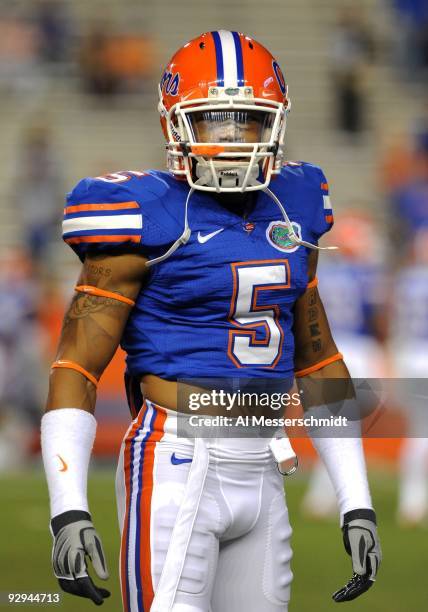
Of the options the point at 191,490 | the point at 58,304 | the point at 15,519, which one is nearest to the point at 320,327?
→ the point at 191,490

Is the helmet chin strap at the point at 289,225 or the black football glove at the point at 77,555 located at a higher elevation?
the helmet chin strap at the point at 289,225

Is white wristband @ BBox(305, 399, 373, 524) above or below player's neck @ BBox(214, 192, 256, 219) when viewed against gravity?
below

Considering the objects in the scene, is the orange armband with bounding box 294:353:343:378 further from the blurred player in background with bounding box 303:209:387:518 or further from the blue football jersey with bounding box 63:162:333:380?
the blurred player in background with bounding box 303:209:387:518

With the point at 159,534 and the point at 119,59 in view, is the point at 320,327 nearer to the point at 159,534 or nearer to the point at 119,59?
the point at 159,534

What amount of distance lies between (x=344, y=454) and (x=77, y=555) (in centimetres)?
70

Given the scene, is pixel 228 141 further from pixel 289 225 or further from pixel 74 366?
pixel 74 366

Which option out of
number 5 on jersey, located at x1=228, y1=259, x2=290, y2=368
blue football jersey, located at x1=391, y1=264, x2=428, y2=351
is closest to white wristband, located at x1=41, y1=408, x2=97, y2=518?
number 5 on jersey, located at x1=228, y1=259, x2=290, y2=368

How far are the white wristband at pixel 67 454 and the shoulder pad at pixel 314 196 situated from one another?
0.68 meters

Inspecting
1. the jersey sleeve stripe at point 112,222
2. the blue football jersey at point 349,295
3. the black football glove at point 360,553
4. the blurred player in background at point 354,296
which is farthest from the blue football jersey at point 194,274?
the blue football jersey at point 349,295

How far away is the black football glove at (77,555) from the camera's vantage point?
2621 mm

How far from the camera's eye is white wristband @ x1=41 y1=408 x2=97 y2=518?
2713 millimetres

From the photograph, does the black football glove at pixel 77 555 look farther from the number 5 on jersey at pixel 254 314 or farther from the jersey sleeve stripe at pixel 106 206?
the jersey sleeve stripe at pixel 106 206

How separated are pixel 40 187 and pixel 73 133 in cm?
223

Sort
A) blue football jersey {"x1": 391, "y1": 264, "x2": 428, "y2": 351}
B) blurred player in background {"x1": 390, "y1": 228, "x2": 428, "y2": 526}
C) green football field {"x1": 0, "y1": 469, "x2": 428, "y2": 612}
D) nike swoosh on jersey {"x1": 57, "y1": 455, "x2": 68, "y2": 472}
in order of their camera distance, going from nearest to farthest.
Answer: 1. nike swoosh on jersey {"x1": 57, "y1": 455, "x2": 68, "y2": 472}
2. green football field {"x1": 0, "y1": 469, "x2": 428, "y2": 612}
3. blurred player in background {"x1": 390, "y1": 228, "x2": 428, "y2": 526}
4. blue football jersey {"x1": 391, "y1": 264, "x2": 428, "y2": 351}
